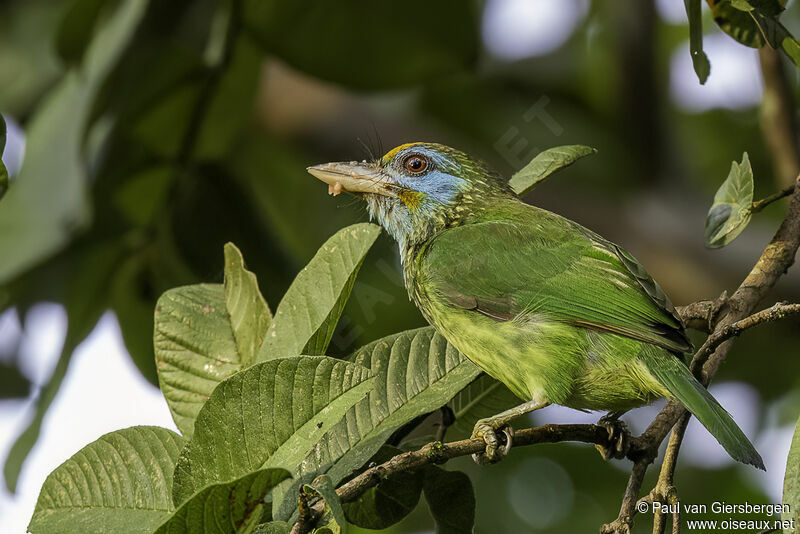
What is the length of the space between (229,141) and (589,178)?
225 centimetres

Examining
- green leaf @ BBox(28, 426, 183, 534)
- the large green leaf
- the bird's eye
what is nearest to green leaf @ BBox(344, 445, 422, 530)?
green leaf @ BBox(28, 426, 183, 534)

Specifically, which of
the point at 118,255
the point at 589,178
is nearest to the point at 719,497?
the point at 589,178

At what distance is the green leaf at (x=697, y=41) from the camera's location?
2.00 meters

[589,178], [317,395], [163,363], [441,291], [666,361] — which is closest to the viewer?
[317,395]

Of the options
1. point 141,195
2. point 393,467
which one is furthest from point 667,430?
point 141,195

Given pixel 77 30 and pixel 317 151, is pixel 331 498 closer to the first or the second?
pixel 77 30

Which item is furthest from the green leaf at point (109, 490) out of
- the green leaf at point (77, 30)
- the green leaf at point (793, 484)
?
the green leaf at point (77, 30)

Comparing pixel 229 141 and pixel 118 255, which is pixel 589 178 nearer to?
pixel 229 141

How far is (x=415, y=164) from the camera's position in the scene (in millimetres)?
2912

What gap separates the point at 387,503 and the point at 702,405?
0.65 metres

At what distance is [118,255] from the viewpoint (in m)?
3.63

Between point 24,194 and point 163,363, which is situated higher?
point 24,194

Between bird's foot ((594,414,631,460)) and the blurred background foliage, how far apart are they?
743 millimetres

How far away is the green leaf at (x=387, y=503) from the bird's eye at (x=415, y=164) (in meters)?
1.25
